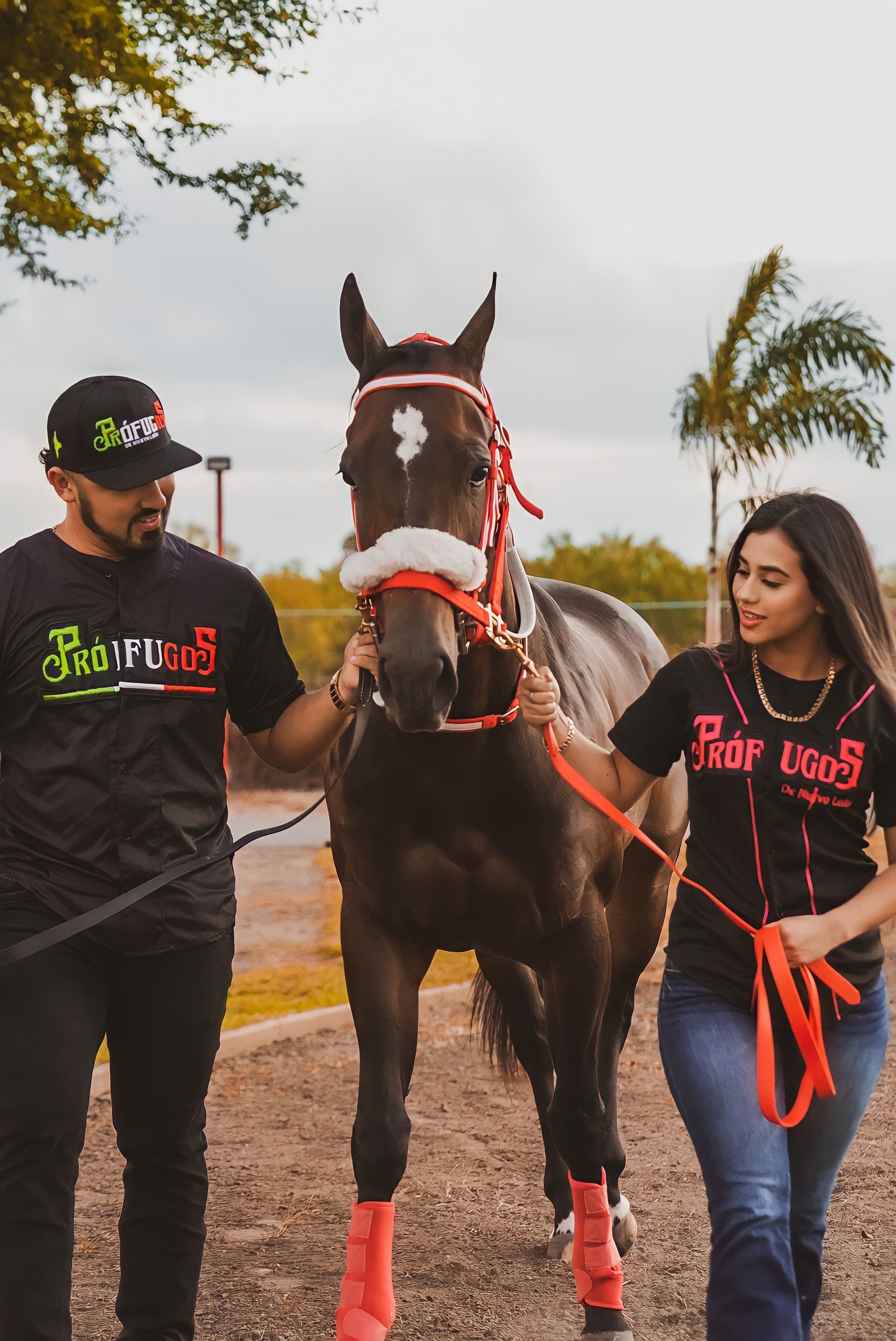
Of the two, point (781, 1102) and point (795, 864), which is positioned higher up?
point (795, 864)

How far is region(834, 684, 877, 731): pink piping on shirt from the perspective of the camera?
236cm

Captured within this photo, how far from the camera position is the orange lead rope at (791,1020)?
7.28ft

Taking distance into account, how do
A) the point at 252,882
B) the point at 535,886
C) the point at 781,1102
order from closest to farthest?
the point at 781,1102 < the point at 535,886 < the point at 252,882

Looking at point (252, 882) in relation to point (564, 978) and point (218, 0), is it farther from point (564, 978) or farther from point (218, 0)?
point (564, 978)

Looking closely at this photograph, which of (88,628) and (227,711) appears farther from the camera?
(227,711)

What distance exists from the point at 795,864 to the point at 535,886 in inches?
34.9

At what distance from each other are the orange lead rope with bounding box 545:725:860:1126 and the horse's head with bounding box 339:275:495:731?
75 centimetres

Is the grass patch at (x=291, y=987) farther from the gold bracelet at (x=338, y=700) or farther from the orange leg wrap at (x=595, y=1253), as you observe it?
the gold bracelet at (x=338, y=700)

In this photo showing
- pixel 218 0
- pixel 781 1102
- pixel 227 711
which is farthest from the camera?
pixel 218 0

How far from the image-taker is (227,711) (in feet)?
9.36

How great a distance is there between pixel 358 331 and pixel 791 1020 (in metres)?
1.78

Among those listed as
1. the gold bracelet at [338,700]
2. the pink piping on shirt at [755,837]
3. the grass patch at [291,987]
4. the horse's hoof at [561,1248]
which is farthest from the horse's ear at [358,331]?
the grass patch at [291,987]

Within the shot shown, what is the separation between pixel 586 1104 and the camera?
3.28 metres

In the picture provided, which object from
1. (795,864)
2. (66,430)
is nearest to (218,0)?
(66,430)
